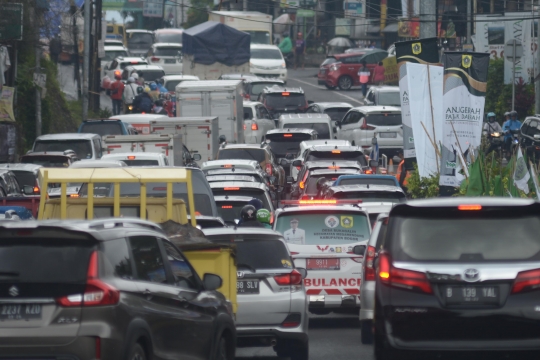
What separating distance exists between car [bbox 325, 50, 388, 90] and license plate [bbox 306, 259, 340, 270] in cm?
4541

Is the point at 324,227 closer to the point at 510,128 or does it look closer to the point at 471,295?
the point at 471,295

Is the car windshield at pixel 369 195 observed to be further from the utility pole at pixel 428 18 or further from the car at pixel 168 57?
the car at pixel 168 57

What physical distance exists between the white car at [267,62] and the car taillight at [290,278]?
1754 inches

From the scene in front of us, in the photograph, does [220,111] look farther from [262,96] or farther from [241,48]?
[241,48]

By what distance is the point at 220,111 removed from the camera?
34375 millimetres

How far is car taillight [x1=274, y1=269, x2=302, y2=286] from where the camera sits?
11.1 m

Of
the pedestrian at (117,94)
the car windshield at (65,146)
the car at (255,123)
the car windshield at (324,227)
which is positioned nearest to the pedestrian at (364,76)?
the pedestrian at (117,94)

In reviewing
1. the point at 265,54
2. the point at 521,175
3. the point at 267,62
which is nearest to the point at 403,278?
the point at 521,175

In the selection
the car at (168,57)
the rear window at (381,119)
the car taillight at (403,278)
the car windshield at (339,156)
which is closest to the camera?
the car taillight at (403,278)

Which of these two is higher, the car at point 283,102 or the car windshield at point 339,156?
the car at point 283,102

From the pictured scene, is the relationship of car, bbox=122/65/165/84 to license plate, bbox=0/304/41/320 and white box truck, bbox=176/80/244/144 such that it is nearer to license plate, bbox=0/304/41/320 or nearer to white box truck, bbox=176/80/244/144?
white box truck, bbox=176/80/244/144

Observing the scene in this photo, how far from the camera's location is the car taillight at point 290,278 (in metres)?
11.1

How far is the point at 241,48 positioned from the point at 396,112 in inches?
674

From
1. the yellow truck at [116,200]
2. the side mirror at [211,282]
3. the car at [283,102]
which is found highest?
the car at [283,102]
